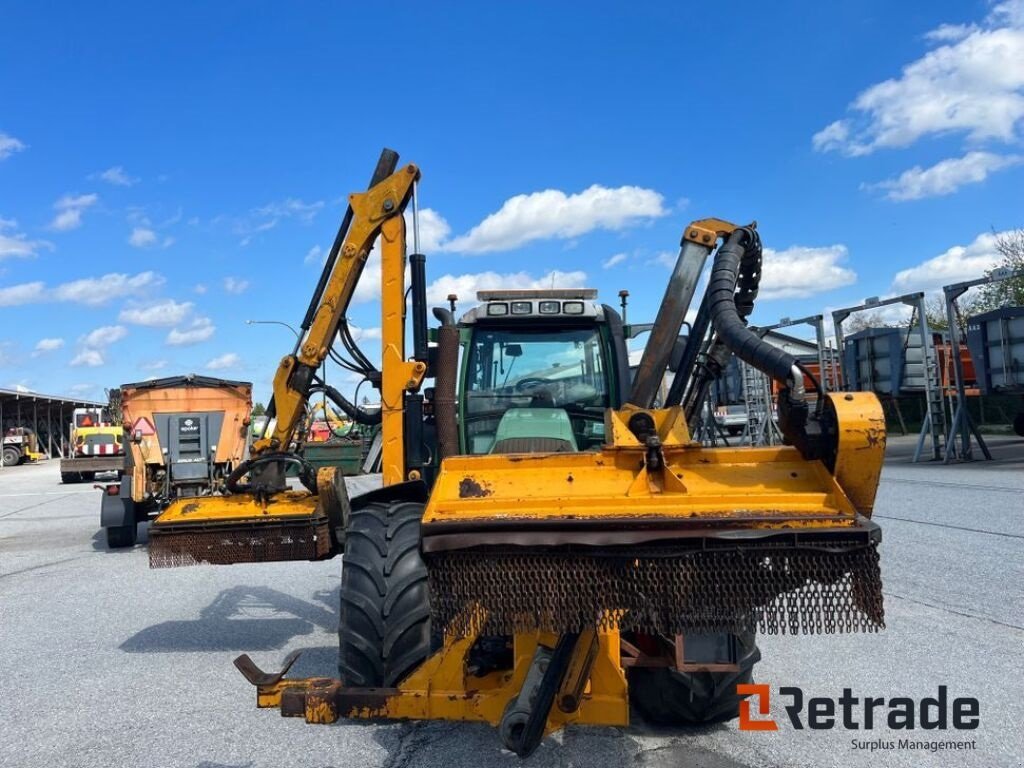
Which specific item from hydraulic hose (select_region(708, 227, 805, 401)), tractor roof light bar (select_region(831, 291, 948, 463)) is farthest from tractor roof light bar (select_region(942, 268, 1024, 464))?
hydraulic hose (select_region(708, 227, 805, 401))

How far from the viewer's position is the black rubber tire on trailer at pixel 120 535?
1160 cm

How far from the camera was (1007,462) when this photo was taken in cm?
1652

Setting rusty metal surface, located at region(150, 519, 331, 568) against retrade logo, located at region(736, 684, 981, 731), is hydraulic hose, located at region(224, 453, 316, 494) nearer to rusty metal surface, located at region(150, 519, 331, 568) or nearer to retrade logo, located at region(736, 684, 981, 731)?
rusty metal surface, located at region(150, 519, 331, 568)

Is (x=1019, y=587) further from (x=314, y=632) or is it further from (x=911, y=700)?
(x=314, y=632)

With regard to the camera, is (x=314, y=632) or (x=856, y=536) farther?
(x=314, y=632)

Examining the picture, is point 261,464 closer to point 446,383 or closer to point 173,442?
point 446,383

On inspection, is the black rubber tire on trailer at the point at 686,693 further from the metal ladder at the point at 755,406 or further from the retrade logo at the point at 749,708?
the metal ladder at the point at 755,406

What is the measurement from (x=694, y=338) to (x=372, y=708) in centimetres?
281

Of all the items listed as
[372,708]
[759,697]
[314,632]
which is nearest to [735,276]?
[759,697]

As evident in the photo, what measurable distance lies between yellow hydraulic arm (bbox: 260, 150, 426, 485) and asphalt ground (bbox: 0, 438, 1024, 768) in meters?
1.58

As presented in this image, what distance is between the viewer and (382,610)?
4035mm

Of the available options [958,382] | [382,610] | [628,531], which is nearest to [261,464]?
[382,610]

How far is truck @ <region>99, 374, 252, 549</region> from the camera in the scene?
11820mm

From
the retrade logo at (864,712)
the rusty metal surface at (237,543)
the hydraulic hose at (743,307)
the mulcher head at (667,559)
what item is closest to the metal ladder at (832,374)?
the hydraulic hose at (743,307)
